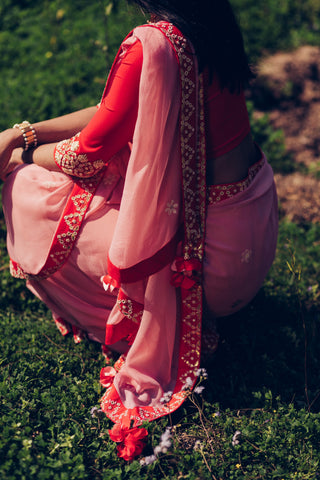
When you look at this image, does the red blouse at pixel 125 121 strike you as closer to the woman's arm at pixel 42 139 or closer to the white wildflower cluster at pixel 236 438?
the woman's arm at pixel 42 139

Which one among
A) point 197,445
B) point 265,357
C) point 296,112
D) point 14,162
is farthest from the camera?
point 296,112

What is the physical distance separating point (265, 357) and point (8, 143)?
6.05 feet

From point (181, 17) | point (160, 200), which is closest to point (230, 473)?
point (160, 200)

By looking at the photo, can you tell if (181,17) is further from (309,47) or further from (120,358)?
(309,47)

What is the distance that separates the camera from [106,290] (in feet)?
8.79

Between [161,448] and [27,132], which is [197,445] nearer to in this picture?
[161,448]

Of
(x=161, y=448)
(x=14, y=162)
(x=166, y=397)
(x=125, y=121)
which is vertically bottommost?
(x=166, y=397)

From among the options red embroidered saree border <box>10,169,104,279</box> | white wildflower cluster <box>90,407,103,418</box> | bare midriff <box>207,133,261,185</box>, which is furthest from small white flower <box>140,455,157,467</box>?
bare midriff <box>207,133,261,185</box>

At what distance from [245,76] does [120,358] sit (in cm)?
162

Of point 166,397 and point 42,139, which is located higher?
point 42,139

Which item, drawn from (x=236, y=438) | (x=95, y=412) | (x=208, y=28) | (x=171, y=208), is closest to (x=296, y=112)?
(x=208, y=28)

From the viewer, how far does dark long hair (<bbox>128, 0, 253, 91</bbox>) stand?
7.81 ft

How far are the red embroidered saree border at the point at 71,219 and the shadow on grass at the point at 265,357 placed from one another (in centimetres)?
106

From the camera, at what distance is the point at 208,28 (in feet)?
7.92
